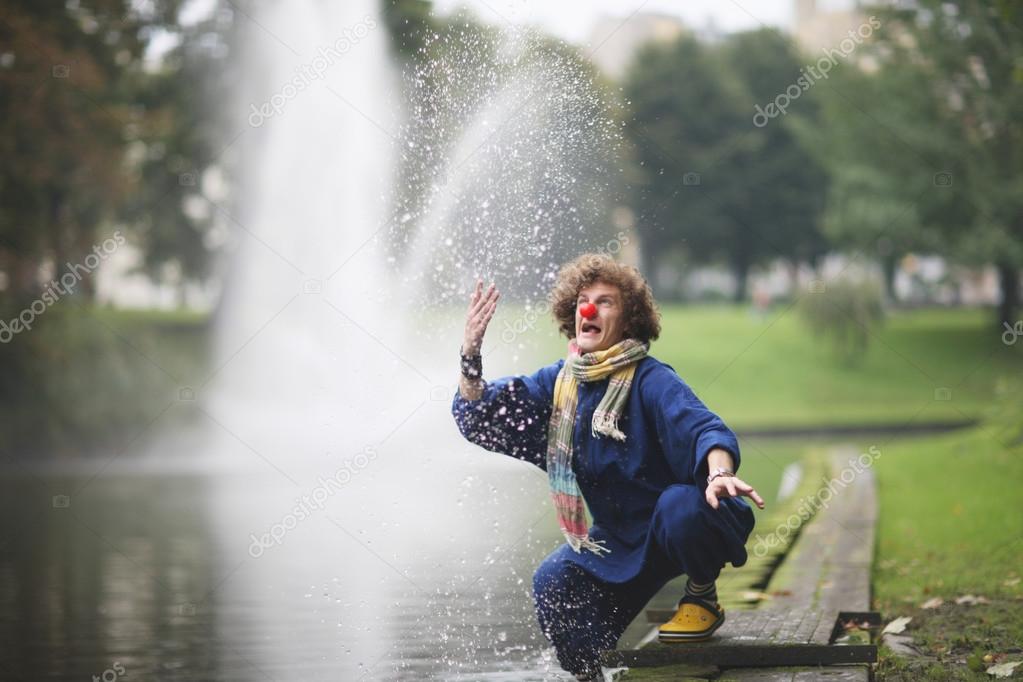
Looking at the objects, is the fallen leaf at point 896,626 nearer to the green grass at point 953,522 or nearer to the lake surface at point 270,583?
the green grass at point 953,522

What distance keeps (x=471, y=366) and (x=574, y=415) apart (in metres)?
0.45

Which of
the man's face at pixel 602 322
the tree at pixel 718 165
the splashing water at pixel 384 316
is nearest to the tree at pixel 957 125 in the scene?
the splashing water at pixel 384 316

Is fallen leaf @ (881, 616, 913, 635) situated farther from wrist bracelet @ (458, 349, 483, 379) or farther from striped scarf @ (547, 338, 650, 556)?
wrist bracelet @ (458, 349, 483, 379)

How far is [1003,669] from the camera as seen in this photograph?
5797 mm

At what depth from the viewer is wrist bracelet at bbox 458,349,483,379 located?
594 centimetres

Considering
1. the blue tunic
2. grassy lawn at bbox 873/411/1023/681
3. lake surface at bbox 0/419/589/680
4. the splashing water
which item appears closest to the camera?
the blue tunic

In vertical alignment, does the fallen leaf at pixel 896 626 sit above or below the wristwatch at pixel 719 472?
below

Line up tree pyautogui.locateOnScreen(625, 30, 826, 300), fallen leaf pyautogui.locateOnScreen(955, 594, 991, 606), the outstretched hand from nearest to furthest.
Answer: the outstretched hand < fallen leaf pyautogui.locateOnScreen(955, 594, 991, 606) < tree pyautogui.locateOnScreen(625, 30, 826, 300)

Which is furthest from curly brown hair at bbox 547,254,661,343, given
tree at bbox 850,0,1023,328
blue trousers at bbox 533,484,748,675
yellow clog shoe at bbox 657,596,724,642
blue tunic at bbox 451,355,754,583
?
tree at bbox 850,0,1023,328

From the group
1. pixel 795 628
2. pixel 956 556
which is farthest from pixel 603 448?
pixel 956 556

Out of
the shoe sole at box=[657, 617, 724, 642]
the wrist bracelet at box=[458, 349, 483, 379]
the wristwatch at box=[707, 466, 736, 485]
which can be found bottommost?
the shoe sole at box=[657, 617, 724, 642]

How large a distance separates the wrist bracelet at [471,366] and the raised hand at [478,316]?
2 centimetres

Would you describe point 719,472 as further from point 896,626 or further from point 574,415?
point 896,626

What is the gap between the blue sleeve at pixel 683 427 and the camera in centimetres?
539
